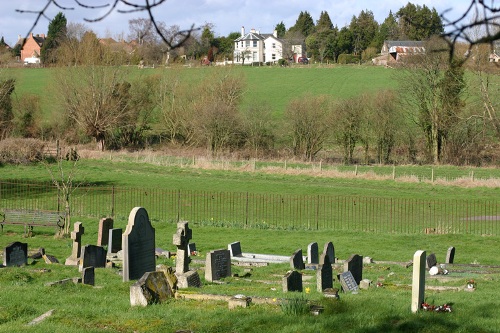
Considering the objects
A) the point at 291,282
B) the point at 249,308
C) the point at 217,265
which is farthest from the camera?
the point at 217,265

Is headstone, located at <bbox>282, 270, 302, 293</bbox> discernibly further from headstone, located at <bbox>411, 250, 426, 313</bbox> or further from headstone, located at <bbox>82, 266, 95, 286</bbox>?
headstone, located at <bbox>82, 266, 95, 286</bbox>

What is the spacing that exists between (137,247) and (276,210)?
18088 mm

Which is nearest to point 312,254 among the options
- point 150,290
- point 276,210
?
point 150,290

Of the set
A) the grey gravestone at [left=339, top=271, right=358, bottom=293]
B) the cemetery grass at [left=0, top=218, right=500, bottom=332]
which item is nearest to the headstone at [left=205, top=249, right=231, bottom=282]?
the cemetery grass at [left=0, top=218, right=500, bottom=332]

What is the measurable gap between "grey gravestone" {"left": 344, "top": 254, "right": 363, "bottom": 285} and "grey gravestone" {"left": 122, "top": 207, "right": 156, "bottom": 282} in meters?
4.00

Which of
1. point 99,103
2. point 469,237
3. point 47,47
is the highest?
point 47,47

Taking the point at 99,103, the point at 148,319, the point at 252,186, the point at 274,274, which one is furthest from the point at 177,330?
the point at 99,103

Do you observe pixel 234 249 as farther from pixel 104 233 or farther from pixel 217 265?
pixel 104 233

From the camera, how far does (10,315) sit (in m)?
11.0

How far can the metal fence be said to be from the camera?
2908cm

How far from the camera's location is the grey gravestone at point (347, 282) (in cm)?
1494

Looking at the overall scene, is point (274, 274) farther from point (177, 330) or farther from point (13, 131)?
point (13, 131)

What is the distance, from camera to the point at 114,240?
70.7ft

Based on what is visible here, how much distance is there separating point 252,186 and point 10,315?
2860 centimetres
